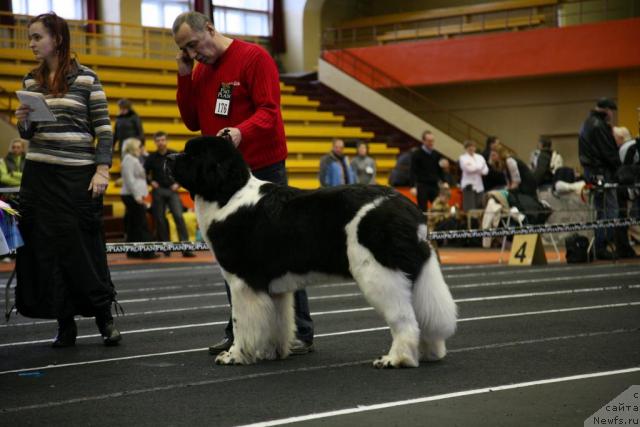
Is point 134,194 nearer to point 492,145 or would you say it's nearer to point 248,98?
point 492,145

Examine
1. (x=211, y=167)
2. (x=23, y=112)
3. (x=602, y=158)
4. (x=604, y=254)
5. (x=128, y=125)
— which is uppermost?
(x=128, y=125)

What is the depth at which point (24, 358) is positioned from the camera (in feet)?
21.3

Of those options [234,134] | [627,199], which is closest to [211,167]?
[234,134]

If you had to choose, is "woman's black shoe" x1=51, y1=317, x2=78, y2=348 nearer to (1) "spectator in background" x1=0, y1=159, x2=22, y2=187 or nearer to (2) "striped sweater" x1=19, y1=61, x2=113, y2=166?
(2) "striped sweater" x1=19, y1=61, x2=113, y2=166

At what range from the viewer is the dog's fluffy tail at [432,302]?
5.54 m

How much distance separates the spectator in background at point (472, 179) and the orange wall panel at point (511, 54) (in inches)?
328

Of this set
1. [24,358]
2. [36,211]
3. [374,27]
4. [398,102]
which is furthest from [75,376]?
[374,27]

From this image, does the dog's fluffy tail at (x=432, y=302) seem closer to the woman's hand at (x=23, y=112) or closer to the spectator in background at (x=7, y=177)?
the woman's hand at (x=23, y=112)

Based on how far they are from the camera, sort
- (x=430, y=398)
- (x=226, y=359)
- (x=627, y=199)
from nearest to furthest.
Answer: (x=430, y=398) < (x=226, y=359) < (x=627, y=199)

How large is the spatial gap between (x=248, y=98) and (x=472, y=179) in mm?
13578

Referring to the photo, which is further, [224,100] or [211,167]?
[224,100]

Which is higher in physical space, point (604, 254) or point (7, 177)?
point (7, 177)

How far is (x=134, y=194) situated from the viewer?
665 inches

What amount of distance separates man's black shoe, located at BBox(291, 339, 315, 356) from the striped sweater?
5.78 ft
